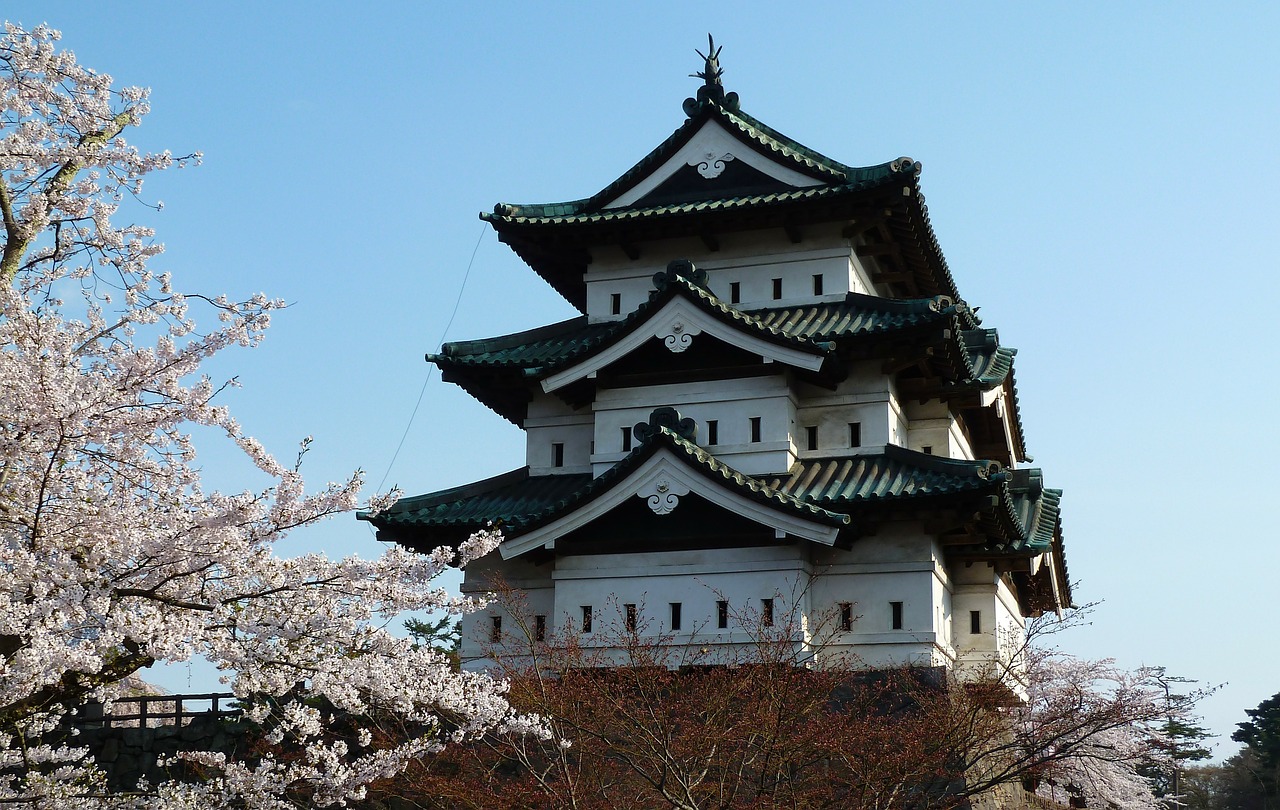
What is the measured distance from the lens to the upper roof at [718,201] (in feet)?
70.7

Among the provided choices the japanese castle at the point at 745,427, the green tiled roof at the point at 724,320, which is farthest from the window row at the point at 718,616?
the green tiled roof at the point at 724,320

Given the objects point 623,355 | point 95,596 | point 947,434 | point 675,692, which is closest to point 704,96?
point 623,355

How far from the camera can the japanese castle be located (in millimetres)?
18953

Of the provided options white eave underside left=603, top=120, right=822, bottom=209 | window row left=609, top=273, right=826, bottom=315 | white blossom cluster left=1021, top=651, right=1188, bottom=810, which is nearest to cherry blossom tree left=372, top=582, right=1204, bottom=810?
white blossom cluster left=1021, top=651, right=1188, bottom=810

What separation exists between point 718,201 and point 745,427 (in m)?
4.17

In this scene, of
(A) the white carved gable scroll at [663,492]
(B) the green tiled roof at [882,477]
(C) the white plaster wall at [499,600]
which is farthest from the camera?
(C) the white plaster wall at [499,600]

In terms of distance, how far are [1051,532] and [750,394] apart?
574 cm

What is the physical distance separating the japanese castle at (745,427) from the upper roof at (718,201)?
0.05 metres

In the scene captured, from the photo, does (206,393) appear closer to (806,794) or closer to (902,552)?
(806,794)

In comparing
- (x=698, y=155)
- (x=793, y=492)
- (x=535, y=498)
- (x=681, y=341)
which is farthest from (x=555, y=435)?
(x=698, y=155)

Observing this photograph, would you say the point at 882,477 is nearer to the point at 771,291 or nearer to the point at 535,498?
the point at 771,291

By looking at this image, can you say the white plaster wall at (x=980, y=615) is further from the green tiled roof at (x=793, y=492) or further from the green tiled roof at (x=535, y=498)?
the green tiled roof at (x=535, y=498)

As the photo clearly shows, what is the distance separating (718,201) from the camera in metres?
22.2

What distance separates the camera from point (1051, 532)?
71.5ft
